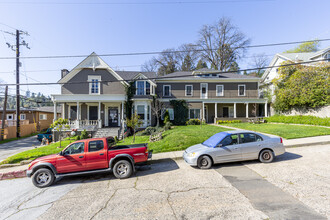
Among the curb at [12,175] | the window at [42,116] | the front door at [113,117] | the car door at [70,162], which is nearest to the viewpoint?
the car door at [70,162]

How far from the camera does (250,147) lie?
253 inches

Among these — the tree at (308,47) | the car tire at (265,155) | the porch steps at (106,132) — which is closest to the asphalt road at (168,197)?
the car tire at (265,155)

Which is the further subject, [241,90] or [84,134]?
[241,90]

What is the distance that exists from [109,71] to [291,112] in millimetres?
24901

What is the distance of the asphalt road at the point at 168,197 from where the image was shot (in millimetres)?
3453

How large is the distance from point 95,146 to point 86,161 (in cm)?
62

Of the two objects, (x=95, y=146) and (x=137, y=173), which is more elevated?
(x=95, y=146)

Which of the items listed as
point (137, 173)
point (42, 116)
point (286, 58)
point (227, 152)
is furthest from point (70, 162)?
point (286, 58)

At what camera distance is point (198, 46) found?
4141cm

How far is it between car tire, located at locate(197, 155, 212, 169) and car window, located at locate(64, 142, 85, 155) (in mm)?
4706

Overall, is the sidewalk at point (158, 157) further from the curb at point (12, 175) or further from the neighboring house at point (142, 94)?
the neighboring house at point (142, 94)

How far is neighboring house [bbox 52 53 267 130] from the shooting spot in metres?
17.4

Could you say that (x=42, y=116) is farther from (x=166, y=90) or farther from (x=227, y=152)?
(x=227, y=152)

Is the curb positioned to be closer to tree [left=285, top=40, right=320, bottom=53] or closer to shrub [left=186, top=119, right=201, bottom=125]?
shrub [left=186, top=119, right=201, bottom=125]
